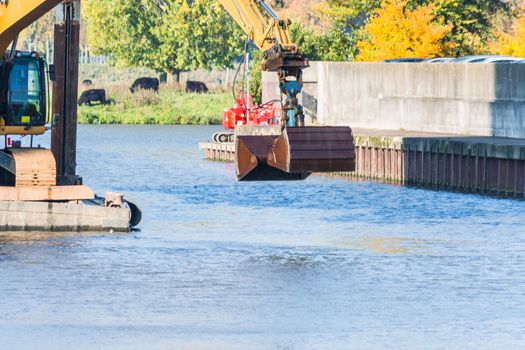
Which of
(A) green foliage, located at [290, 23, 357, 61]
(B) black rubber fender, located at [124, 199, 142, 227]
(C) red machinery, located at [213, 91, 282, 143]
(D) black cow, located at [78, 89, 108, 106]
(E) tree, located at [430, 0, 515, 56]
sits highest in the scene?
(E) tree, located at [430, 0, 515, 56]

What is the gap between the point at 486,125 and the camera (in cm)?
Result: 6053

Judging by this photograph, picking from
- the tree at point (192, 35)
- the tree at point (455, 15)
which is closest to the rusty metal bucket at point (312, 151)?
the tree at point (455, 15)

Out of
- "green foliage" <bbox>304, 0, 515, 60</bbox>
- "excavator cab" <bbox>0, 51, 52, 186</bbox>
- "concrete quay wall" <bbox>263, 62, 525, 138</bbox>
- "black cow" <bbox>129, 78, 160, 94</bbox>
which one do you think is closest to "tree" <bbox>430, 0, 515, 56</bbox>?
"green foliage" <bbox>304, 0, 515, 60</bbox>

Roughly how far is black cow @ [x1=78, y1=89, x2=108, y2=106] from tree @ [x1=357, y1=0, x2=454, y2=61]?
3798cm

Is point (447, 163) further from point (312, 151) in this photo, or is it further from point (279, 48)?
point (312, 151)

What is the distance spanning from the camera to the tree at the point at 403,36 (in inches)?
3453

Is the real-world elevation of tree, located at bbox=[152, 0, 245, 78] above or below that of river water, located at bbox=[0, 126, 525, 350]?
above

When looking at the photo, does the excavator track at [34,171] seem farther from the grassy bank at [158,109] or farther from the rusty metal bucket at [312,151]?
the grassy bank at [158,109]

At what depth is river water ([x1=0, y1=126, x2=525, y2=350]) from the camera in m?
25.7

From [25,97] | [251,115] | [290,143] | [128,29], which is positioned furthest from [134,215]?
[128,29]

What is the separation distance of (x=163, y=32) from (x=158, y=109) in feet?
66.1

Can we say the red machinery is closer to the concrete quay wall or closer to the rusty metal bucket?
the concrete quay wall

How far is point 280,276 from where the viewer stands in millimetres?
33000

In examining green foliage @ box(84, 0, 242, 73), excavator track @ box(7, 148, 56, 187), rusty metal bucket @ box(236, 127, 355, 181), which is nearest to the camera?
rusty metal bucket @ box(236, 127, 355, 181)
